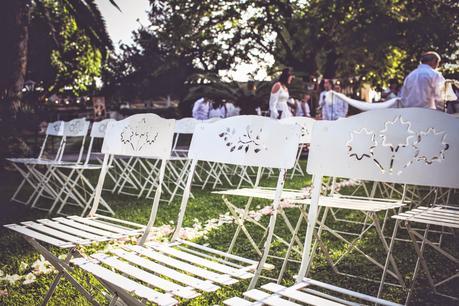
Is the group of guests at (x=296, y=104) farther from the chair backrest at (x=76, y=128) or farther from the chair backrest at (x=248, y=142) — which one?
the chair backrest at (x=248, y=142)

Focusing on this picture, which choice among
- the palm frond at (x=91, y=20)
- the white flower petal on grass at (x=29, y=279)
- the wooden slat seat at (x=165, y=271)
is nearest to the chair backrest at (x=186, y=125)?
the palm frond at (x=91, y=20)

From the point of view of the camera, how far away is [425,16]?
16.0 metres

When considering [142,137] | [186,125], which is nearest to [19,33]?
[186,125]

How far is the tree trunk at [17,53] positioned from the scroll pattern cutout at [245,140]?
7.96 metres

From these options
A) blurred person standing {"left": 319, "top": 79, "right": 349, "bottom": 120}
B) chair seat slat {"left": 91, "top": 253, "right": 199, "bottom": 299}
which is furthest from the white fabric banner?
blurred person standing {"left": 319, "top": 79, "right": 349, "bottom": 120}

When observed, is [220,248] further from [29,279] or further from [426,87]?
[426,87]

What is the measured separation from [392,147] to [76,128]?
503 cm

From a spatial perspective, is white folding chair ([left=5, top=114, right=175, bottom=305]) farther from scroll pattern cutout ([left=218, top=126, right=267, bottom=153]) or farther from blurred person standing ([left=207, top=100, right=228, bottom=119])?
blurred person standing ([left=207, top=100, right=228, bottom=119])

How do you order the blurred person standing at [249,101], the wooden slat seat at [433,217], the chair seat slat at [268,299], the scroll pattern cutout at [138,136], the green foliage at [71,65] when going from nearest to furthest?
the chair seat slat at [268,299] < the wooden slat seat at [433,217] < the scroll pattern cutout at [138,136] < the blurred person standing at [249,101] < the green foliage at [71,65]

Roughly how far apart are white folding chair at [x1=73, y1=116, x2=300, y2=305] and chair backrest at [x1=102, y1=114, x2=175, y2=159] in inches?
7.5

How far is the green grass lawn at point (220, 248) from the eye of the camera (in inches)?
Result: 114

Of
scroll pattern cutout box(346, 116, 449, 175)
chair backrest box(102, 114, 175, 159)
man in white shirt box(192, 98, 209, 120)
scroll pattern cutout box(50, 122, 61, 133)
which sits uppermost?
man in white shirt box(192, 98, 209, 120)

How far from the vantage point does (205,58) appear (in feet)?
82.0

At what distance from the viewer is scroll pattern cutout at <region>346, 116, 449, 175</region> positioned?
2000 mm
